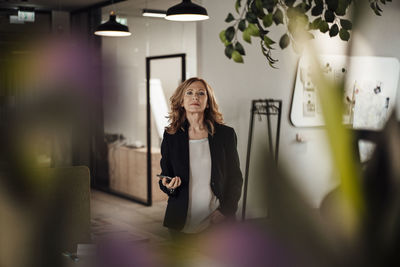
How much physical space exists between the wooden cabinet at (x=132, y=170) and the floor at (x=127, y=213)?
0.44ft

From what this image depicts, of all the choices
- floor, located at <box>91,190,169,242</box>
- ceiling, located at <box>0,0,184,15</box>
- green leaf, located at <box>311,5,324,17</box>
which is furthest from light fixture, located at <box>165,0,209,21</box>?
green leaf, located at <box>311,5,324,17</box>

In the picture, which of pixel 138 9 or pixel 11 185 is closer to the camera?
pixel 11 185

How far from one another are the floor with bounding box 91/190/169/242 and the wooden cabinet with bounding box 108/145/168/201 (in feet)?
0.44

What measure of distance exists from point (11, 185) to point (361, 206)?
0.45 ft

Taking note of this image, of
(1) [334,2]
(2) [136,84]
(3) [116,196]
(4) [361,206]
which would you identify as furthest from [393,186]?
(3) [116,196]

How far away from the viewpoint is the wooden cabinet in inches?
253

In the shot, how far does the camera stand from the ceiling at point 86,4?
6227mm

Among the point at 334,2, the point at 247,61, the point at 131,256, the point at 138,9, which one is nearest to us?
the point at 334,2

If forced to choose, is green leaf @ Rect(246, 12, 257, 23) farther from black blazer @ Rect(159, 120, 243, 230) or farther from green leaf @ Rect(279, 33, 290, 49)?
black blazer @ Rect(159, 120, 243, 230)

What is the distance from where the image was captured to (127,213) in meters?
6.10

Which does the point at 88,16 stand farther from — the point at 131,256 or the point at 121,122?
the point at 131,256

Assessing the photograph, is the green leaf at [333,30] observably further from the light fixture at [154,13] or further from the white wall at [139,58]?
the light fixture at [154,13]

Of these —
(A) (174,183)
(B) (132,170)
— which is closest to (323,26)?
(A) (174,183)

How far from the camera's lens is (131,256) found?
36 centimetres
